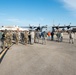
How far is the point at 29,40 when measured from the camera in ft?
81.8

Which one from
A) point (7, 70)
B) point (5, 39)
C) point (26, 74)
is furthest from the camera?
point (5, 39)

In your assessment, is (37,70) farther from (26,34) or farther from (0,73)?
(26,34)

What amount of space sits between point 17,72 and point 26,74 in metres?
0.54

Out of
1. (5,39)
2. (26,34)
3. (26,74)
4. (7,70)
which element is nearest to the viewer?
(26,74)

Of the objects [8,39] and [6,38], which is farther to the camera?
[8,39]

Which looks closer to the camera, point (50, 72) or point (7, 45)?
point (50, 72)

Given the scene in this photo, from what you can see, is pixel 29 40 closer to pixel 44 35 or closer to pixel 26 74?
pixel 44 35

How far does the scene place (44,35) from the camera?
2498 cm

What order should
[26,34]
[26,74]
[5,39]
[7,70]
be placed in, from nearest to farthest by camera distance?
[26,74] < [7,70] < [5,39] < [26,34]

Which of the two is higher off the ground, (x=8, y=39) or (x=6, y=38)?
(x=6, y=38)

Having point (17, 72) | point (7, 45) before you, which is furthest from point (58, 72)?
point (7, 45)

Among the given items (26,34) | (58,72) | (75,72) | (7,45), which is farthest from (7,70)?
(26,34)

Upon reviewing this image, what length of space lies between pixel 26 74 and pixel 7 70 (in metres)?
1.17

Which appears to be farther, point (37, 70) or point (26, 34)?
point (26, 34)
